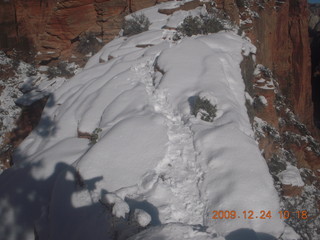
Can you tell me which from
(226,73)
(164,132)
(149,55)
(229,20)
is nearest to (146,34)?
(149,55)

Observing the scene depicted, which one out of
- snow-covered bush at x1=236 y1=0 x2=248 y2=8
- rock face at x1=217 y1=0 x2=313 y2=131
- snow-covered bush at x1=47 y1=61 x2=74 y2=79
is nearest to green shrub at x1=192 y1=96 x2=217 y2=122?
rock face at x1=217 y1=0 x2=313 y2=131

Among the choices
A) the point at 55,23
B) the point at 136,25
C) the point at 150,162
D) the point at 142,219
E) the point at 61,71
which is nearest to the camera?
the point at 142,219

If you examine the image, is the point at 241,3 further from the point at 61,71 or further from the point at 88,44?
the point at 61,71

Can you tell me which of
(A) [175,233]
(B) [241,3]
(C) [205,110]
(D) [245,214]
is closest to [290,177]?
(C) [205,110]

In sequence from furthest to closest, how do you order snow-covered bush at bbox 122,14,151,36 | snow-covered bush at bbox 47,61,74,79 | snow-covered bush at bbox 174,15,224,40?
snow-covered bush at bbox 122,14,151,36
snow-covered bush at bbox 47,61,74,79
snow-covered bush at bbox 174,15,224,40

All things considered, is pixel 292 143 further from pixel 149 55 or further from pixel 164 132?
pixel 164 132

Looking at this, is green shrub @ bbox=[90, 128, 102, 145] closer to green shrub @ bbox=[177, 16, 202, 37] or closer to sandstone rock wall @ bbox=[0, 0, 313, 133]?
green shrub @ bbox=[177, 16, 202, 37]
